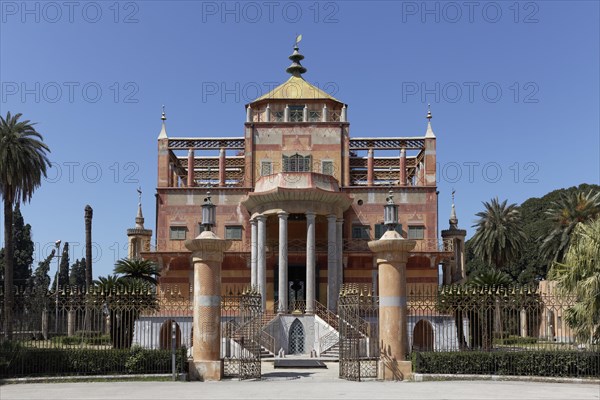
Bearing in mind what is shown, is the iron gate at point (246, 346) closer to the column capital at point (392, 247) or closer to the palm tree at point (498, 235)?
the column capital at point (392, 247)

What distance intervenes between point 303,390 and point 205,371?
440 cm

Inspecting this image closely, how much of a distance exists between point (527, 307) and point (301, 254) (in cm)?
2359

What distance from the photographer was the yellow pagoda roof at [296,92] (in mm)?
50625

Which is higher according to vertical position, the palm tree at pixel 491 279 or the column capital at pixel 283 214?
the column capital at pixel 283 214

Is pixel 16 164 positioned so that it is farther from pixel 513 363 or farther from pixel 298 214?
pixel 513 363

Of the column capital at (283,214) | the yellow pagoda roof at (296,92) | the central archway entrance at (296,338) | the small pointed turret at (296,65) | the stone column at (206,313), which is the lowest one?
the central archway entrance at (296,338)

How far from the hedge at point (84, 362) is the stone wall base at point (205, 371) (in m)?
0.52

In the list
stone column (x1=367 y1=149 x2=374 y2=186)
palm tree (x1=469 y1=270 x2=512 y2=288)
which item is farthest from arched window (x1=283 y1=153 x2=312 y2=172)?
palm tree (x1=469 y1=270 x2=512 y2=288)

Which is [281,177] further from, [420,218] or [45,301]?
[45,301]

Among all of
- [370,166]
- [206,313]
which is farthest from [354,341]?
[370,166]

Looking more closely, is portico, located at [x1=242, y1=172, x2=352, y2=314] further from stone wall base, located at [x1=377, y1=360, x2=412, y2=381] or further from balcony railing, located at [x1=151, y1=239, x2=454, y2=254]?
stone wall base, located at [x1=377, y1=360, x2=412, y2=381]

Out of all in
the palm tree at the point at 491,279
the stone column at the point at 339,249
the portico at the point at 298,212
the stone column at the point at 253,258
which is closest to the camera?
the palm tree at the point at 491,279

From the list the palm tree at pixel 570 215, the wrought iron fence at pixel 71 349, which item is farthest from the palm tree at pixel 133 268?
the palm tree at pixel 570 215

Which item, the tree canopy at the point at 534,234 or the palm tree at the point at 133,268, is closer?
the palm tree at the point at 133,268
